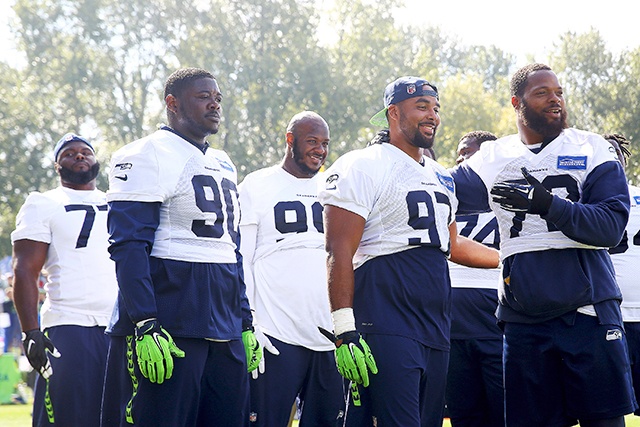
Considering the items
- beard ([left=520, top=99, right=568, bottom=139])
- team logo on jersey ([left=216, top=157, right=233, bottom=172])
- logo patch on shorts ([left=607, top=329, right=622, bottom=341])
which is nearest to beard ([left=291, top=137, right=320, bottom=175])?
team logo on jersey ([left=216, top=157, right=233, bottom=172])

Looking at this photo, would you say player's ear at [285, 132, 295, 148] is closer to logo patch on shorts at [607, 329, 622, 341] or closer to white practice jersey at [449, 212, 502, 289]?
white practice jersey at [449, 212, 502, 289]

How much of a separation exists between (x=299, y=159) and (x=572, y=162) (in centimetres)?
271

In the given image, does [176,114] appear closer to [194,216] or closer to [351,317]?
[194,216]

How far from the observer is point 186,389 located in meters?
4.88

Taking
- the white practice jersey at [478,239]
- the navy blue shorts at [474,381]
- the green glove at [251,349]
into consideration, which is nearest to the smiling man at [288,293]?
the navy blue shorts at [474,381]

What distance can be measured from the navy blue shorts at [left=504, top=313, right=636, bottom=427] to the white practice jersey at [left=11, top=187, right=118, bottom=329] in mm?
2869

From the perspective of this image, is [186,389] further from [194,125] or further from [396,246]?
[194,125]

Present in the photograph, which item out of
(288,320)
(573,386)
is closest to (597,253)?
(573,386)

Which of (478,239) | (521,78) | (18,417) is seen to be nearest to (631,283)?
(478,239)

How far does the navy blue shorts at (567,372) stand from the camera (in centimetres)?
491

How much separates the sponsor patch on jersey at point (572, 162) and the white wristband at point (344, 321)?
1307 millimetres

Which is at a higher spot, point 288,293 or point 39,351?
point 288,293

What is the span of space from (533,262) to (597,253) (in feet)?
1.09

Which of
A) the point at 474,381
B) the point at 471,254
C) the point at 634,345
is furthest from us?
the point at 634,345
